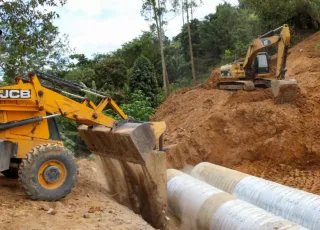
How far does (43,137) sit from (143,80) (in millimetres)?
27002

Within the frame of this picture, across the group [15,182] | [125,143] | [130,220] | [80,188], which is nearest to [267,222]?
[130,220]

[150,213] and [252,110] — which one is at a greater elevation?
[252,110]

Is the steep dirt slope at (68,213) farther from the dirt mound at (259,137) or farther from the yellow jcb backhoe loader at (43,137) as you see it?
the dirt mound at (259,137)

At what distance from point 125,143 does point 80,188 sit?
5.56 feet

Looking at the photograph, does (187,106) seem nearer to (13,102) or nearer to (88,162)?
(88,162)

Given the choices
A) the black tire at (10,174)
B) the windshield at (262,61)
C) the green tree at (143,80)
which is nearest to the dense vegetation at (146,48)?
the green tree at (143,80)

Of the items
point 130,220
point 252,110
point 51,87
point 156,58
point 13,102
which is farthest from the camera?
point 156,58

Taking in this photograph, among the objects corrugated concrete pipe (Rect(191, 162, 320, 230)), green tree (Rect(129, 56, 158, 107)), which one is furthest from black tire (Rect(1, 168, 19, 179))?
green tree (Rect(129, 56, 158, 107))

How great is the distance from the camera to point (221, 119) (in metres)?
16.0

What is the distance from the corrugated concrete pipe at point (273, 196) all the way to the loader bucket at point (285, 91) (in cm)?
537

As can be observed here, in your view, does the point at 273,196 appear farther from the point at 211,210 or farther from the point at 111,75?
the point at 111,75

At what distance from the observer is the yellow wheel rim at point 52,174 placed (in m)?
8.84

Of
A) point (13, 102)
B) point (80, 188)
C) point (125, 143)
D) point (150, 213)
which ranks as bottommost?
point (150, 213)

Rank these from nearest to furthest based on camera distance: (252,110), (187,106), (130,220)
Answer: (130,220)
(252,110)
(187,106)
